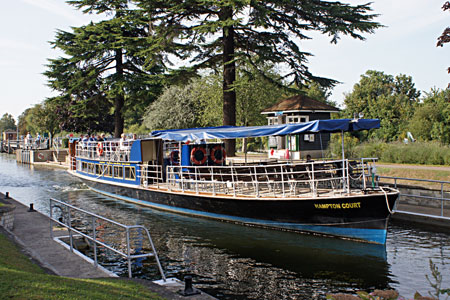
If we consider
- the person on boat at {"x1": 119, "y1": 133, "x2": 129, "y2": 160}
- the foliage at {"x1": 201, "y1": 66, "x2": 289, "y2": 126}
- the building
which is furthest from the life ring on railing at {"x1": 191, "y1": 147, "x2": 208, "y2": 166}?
the foliage at {"x1": 201, "y1": 66, "x2": 289, "y2": 126}

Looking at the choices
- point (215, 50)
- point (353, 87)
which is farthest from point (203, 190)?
point (353, 87)

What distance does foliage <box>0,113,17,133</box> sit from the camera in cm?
18548

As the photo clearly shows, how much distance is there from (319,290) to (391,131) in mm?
34347

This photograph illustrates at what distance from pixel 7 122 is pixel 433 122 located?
19205 cm

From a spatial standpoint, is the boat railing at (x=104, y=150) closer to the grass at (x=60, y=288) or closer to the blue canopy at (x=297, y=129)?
the blue canopy at (x=297, y=129)

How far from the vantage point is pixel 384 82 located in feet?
305

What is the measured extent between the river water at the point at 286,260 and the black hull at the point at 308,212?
38 cm

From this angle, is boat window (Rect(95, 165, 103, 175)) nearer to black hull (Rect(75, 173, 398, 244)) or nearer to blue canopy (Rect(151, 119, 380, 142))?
black hull (Rect(75, 173, 398, 244))

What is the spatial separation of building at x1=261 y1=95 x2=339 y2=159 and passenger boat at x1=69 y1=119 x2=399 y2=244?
18127 millimetres

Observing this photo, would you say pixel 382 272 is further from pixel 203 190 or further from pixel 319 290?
pixel 203 190

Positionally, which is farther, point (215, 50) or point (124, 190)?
point (215, 50)

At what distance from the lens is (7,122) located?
191125mm

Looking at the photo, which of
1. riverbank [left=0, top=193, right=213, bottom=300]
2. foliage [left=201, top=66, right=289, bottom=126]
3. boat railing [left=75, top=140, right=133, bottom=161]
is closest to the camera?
riverbank [left=0, top=193, right=213, bottom=300]

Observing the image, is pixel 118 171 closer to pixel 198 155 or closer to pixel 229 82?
pixel 198 155
